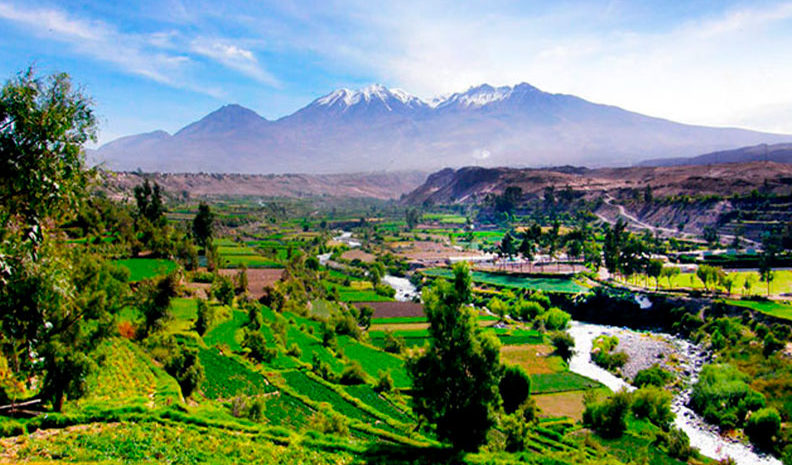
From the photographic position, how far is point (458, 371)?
60.3 feet

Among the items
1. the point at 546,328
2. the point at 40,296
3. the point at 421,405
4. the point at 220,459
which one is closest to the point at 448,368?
the point at 421,405

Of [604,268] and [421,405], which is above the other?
[421,405]

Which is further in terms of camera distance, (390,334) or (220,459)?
(390,334)

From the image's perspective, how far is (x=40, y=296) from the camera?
881 cm

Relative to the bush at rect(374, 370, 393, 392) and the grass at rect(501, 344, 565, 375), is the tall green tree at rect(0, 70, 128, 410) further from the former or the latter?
the grass at rect(501, 344, 565, 375)

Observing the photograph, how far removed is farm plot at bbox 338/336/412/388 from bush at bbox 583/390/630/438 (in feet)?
45.3

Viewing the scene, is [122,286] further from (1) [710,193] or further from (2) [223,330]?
(1) [710,193]

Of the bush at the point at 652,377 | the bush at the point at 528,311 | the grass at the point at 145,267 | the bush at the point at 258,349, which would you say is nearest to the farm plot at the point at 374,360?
the bush at the point at 258,349

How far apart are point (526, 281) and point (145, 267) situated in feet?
209

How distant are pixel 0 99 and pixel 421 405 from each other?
1622 cm

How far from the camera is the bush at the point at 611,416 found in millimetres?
33156

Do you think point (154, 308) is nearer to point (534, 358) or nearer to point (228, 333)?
point (228, 333)

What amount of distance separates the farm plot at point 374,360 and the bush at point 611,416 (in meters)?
13.8

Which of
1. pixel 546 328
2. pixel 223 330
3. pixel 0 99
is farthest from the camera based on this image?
pixel 546 328
